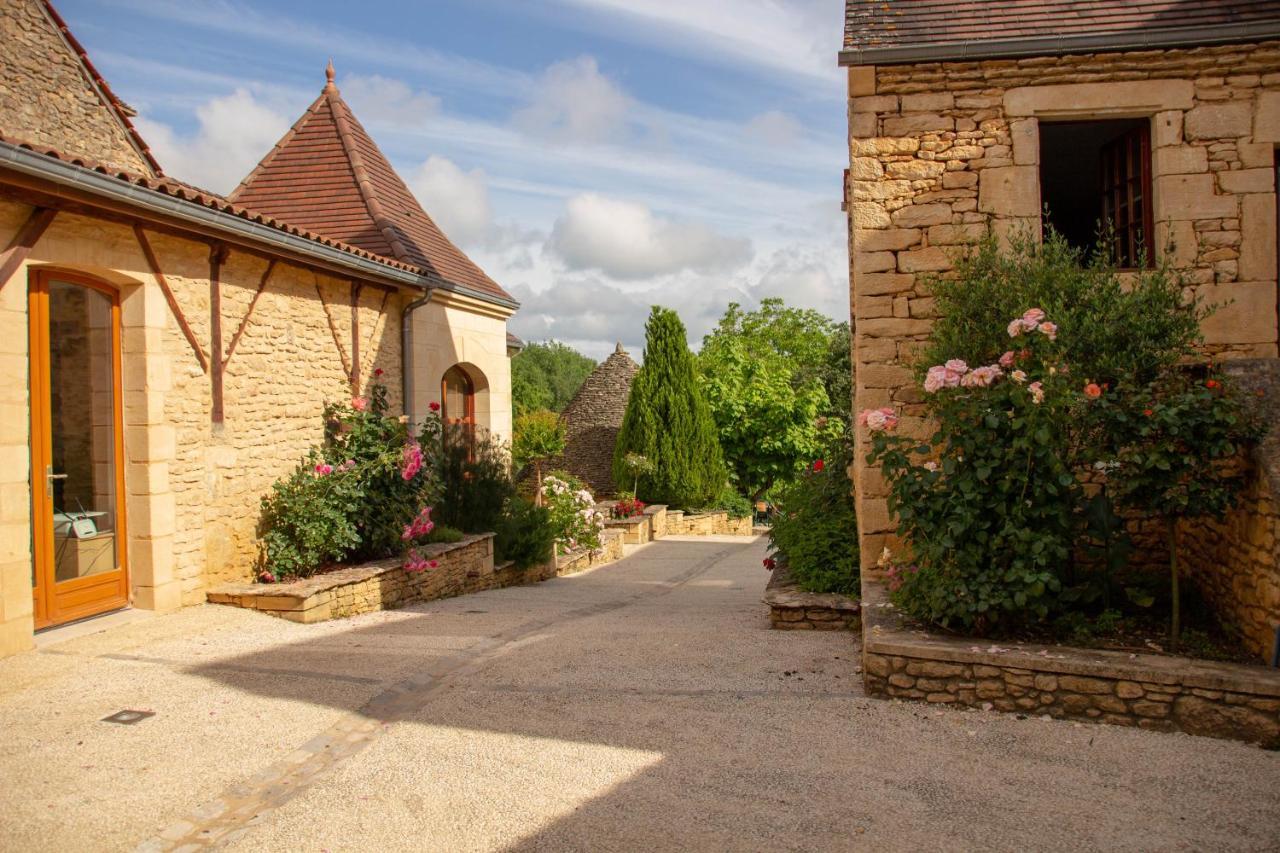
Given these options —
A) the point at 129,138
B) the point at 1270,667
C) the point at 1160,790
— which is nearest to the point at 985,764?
the point at 1160,790

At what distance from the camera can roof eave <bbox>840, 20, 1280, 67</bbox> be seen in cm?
601

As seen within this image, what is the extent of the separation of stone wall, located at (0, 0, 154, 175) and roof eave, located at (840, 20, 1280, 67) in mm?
7085

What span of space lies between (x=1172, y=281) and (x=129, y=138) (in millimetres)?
10503

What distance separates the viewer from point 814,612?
638cm

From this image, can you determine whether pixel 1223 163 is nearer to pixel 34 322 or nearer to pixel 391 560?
pixel 391 560

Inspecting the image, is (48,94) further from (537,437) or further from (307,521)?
(537,437)

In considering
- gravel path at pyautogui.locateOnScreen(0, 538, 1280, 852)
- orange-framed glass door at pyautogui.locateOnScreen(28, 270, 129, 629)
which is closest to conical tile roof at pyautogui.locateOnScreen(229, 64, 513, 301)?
orange-framed glass door at pyautogui.locateOnScreen(28, 270, 129, 629)

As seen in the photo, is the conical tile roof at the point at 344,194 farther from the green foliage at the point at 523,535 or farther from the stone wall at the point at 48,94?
the green foliage at the point at 523,535

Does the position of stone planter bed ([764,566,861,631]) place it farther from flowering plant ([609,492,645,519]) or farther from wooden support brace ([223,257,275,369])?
flowering plant ([609,492,645,519])

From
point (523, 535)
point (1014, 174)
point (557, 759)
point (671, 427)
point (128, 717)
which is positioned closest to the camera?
point (557, 759)

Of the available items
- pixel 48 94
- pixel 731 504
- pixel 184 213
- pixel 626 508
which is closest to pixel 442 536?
pixel 184 213

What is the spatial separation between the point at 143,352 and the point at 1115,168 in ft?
23.0

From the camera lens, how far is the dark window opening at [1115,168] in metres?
6.38

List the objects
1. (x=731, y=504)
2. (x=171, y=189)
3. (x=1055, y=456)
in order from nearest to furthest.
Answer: (x=1055, y=456) < (x=171, y=189) < (x=731, y=504)
